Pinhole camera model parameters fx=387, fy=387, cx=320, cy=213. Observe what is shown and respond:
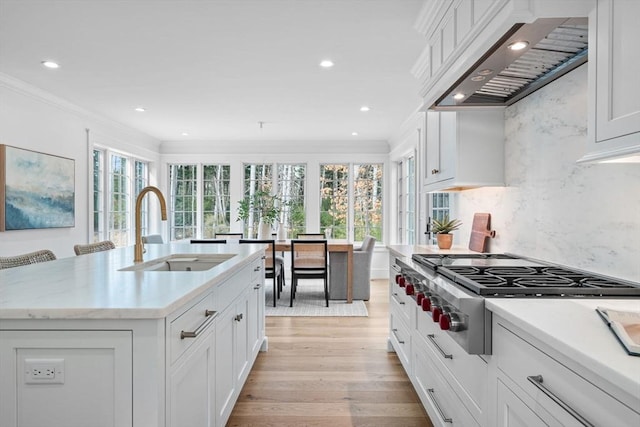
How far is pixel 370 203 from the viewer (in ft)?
23.8

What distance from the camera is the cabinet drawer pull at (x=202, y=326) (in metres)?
1.28

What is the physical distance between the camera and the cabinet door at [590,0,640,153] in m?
1.03

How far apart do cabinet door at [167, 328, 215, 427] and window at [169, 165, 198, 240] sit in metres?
5.91

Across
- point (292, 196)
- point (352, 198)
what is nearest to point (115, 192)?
point (292, 196)

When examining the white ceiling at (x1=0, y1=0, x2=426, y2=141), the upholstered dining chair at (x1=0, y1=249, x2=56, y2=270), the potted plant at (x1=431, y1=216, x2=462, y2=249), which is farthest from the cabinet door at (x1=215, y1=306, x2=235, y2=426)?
the white ceiling at (x1=0, y1=0, x2=426, y2=141)

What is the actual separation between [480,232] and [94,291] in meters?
2.43

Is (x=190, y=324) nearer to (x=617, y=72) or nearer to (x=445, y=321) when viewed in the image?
(x=445, y=321)

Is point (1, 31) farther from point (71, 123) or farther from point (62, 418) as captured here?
point (62, 418)

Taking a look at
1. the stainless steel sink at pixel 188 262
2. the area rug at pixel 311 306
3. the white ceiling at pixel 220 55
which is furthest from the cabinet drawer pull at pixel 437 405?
the area rug at pixel 311 306

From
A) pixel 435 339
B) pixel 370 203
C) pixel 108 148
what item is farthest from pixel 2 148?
pixel 370 203

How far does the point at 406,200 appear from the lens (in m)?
6.50

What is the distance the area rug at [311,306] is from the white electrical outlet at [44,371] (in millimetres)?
3433

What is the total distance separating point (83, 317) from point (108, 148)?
5.15 meters

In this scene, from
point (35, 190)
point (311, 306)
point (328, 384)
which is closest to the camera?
point (328, 384)
